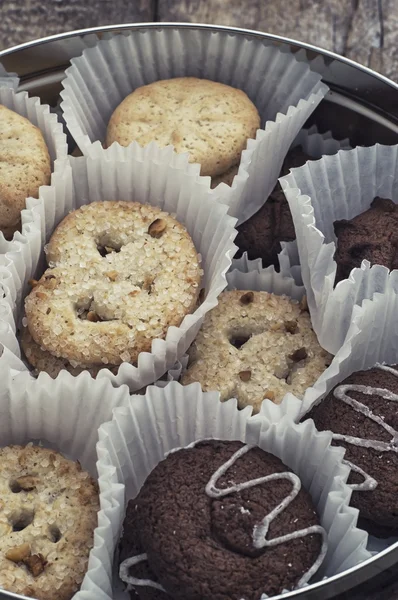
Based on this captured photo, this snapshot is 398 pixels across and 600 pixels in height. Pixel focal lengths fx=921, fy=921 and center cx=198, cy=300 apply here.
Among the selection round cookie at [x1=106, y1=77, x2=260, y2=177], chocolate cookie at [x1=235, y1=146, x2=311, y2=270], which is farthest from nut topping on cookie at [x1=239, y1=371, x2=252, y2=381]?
round cookie at [x1=106, y1=77, x2=260, y2=177]

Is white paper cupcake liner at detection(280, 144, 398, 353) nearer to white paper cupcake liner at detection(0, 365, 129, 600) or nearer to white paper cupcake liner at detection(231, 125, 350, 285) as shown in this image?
white paper cupcake liner at detection(231, 125, 350, 285)

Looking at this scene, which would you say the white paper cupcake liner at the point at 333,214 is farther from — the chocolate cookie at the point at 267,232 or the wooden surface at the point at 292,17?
the wooden surface at the point at 292,17

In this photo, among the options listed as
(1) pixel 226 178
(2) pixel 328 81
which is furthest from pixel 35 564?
(2) pixel 328 81

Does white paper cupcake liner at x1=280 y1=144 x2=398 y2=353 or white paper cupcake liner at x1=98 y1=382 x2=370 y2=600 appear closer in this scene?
white paper cupcake liner at x1=98 y1=382 x2=370 y2=600

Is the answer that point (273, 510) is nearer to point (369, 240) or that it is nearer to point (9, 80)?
point (369, 240)

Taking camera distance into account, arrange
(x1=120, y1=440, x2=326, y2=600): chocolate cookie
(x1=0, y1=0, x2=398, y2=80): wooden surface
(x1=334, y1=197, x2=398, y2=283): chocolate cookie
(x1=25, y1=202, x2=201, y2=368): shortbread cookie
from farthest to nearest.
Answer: (x1=0, y1=0, x2=398, y2=80): wooden surface → (x1=334, y1=197, x2=398, y2=283): chocolate cookie → (x1=25, y1=202, x2=201, y2=368): shortbread cookie → (x1=120, y1=440, x2=326, y2=600): chocolate cookie

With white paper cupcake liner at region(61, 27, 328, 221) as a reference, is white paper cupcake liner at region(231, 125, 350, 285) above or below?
below

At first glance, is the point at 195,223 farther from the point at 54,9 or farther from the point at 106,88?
the point at 54,9
